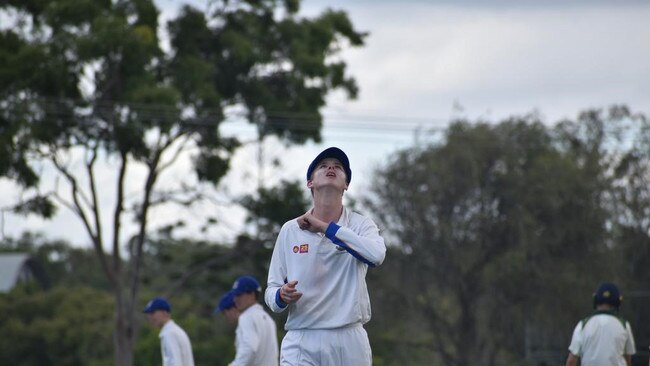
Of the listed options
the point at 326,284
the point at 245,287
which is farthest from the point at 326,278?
the point at 245,287

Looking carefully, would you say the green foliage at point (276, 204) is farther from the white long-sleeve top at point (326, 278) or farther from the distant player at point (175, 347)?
the white long-sleeve top at point (326, 278)

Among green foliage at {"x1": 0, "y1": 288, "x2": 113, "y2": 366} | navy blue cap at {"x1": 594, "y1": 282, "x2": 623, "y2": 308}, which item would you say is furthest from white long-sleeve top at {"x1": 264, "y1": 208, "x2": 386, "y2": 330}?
green foliage at {"x1": 0, "y1": 288, "x2": 113, "y2": 366}

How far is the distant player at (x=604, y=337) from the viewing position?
41.0ft

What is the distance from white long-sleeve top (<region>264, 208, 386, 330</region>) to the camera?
8383 millimetres

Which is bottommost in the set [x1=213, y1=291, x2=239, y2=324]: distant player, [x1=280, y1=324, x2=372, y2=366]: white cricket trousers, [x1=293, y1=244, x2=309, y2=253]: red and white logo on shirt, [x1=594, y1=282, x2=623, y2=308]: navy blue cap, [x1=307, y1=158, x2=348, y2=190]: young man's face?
[x1=280, y1=324, x2=372, y2=366]: white cricket trousers

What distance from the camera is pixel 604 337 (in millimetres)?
12531

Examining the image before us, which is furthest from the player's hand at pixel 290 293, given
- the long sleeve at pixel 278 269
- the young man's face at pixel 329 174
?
the young man's face at pixel 329 174

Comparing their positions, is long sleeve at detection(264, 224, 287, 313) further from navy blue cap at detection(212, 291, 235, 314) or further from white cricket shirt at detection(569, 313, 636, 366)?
navy blue cap at detection(212, 291, 235, 314)

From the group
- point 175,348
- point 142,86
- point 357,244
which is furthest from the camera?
point 142,86

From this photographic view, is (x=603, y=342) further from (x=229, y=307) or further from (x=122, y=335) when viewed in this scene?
(x=122, y=335)

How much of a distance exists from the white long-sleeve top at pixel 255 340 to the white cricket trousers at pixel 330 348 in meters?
4.82

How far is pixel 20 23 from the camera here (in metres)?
32.0

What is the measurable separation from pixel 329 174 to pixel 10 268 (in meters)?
73.2

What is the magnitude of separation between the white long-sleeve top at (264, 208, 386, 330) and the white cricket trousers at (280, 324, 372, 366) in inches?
2.2
